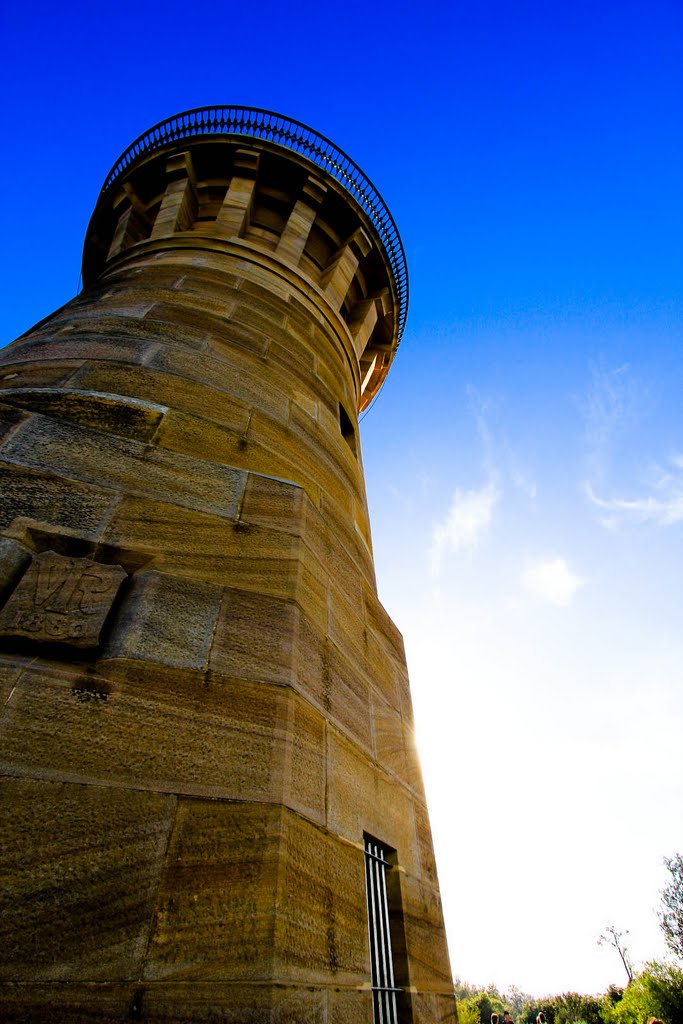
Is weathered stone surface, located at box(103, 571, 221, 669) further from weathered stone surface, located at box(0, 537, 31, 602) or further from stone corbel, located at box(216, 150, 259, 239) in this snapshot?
stone corbel, located at box(216, 150, 259, 239)

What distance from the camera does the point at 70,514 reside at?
7.34 ft

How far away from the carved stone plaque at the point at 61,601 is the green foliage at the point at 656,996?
3113cm

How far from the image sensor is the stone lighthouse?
135 cm

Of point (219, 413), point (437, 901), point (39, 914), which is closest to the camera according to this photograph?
point (39, 914)

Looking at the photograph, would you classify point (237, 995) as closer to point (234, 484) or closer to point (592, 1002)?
point (234, 484)

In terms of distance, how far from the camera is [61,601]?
1.89 m

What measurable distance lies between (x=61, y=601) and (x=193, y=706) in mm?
625

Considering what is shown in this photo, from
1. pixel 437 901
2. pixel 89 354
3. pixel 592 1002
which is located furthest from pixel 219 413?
pixel 592 1002

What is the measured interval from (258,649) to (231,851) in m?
0.72

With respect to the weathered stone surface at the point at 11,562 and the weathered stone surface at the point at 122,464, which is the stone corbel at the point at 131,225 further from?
the weathered stone surface at the point at 11,562

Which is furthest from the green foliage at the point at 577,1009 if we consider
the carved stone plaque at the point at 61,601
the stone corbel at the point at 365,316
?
the carved stone plaque at the point at 61,601

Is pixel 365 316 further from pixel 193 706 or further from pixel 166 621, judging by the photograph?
pixel 193 706

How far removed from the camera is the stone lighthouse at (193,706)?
1347mm

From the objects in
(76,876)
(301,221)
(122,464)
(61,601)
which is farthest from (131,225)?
(76,876)
